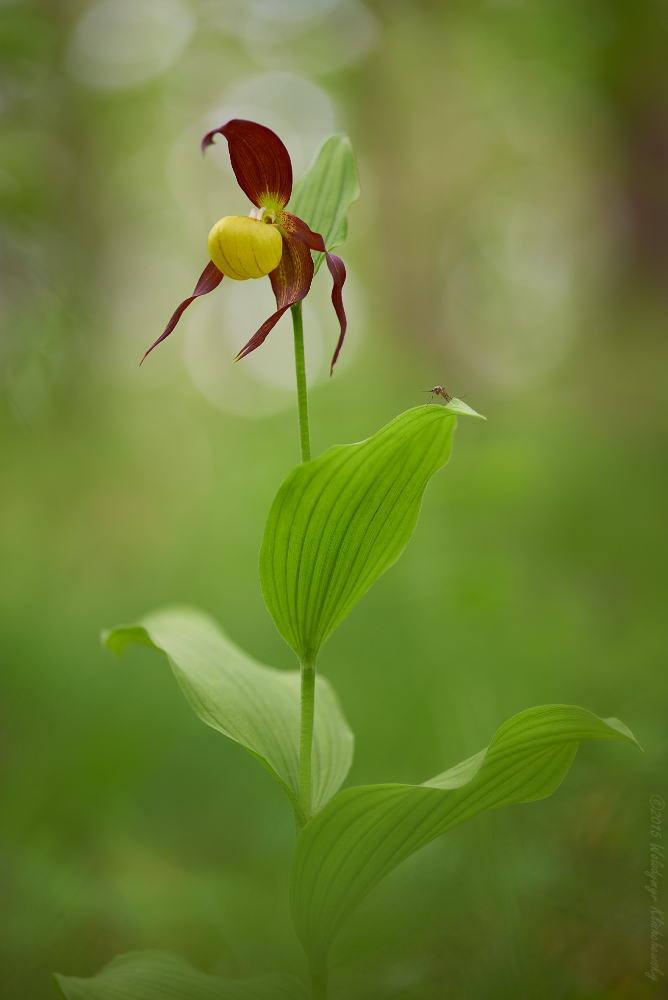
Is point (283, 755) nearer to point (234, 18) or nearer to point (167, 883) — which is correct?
point (167, 883)

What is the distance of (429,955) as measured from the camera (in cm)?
97

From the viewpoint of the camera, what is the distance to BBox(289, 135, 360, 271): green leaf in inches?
33.3

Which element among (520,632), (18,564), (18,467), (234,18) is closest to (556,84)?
(234,18)

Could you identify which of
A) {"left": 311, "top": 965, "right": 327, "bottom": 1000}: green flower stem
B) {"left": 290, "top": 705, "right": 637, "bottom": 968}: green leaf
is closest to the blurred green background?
{"left": 311, "top": 965, "right": 327, "bottom": 1000}: green flower stem

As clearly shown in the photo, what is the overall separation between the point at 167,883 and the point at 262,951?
39 cm

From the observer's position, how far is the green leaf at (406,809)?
0.71m

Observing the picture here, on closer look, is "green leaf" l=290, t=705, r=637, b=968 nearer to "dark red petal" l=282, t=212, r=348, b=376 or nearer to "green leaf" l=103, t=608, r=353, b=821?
"green leaf" l=103, t=608, r=353, b=821

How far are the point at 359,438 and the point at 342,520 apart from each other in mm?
2793

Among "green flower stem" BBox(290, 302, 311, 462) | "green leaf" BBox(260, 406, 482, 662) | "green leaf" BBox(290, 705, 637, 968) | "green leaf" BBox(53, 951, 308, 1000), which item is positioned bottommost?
"green leaf" BBox(53, 951, 308, 1000)

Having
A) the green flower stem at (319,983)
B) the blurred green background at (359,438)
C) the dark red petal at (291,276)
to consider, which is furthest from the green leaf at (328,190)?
the green flower stem at (319,983)

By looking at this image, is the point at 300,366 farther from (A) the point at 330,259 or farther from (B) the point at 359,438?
(B) the point at 359,438

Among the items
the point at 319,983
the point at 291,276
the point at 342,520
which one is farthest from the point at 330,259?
the point at 319,983

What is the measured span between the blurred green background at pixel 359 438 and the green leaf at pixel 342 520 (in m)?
0.38

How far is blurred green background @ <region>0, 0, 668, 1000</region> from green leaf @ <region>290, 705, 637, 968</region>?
268mm
